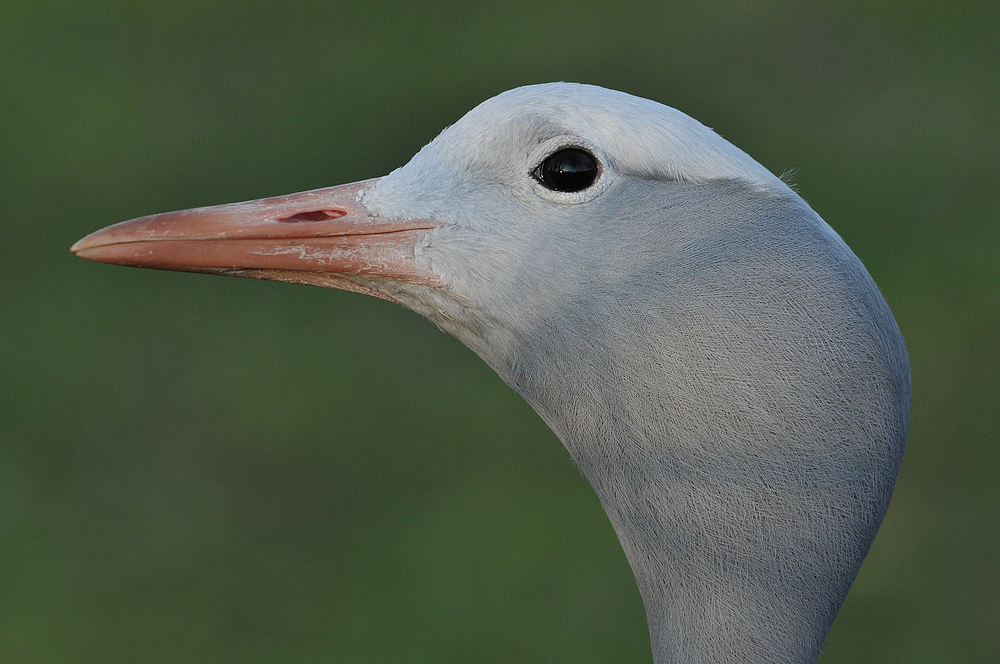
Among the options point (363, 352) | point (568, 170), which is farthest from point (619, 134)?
point (363, 352)

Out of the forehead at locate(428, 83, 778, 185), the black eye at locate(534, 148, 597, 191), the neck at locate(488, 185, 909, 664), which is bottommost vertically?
the neck at locate(488, 185, 909, 664)

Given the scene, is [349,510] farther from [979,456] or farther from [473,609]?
[979,456]

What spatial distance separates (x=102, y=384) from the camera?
281 inches

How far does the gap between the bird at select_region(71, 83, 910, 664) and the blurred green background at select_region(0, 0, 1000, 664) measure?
311 cm

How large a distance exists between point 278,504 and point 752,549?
4.37 metres

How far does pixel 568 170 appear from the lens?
8.31ft

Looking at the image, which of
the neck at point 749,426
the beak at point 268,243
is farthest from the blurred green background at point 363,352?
the beak at point 268,243

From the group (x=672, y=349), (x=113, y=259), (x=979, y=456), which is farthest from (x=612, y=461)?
(x=979, y=456)

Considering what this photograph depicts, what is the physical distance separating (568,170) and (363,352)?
488 centimetres

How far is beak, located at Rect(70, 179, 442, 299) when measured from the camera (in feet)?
8.59

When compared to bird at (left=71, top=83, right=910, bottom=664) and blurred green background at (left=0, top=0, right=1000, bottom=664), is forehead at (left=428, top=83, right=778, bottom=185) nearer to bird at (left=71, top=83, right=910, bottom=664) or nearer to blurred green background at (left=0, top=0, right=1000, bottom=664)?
bird at (left=71, top=83, right=910, bottom=664)

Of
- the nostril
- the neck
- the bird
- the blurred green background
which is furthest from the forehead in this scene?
the blurred green background

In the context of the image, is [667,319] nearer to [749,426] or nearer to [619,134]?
[749,426]

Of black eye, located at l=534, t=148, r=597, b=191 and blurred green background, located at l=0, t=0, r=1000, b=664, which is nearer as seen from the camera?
black eye, located at l=534, t=148, r=597, b=191
